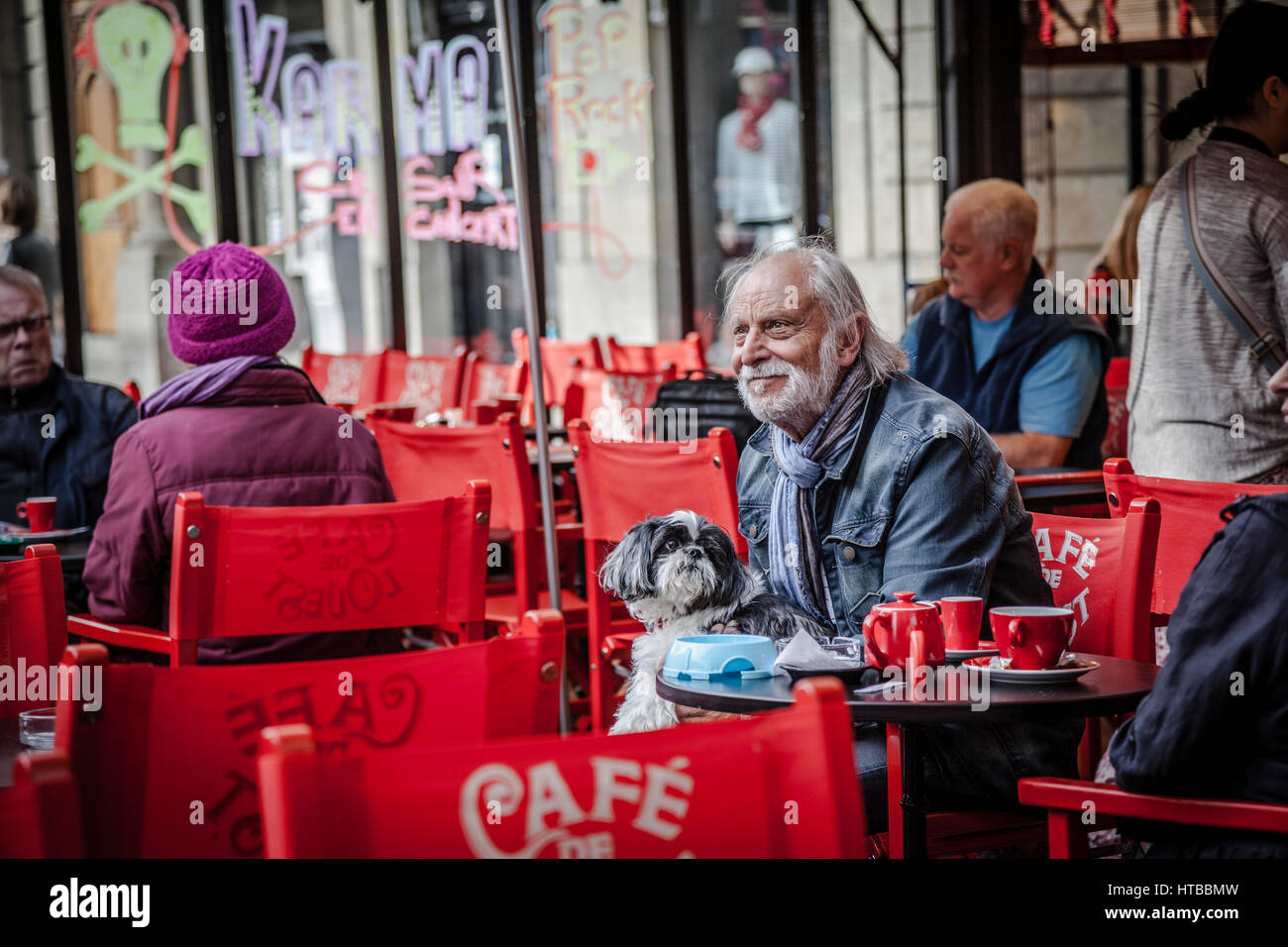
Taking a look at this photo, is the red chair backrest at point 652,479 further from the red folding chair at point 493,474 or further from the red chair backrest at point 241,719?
the red chair backrest at point 241,719

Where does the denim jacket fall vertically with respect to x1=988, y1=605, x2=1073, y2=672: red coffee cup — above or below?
above

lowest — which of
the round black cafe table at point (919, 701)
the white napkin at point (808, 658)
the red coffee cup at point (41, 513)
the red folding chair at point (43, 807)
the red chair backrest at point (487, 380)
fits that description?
the round black cafe table at point (919, 701)

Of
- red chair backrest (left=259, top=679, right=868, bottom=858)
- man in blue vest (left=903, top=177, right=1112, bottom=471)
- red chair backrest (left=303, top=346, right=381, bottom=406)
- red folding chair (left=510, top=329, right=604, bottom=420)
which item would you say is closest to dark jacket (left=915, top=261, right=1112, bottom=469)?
man in blue vest (left=903, top=177, right=1112, bottom=471)

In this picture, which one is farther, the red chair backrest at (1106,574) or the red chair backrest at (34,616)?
the red chair backrest at (1106,574)

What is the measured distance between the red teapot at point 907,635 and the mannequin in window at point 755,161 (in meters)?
8.85

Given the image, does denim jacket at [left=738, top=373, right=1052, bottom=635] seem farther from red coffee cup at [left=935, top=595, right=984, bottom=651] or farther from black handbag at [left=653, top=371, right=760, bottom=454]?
black handbag at [left=653, top=371, right=760, bottom=454]

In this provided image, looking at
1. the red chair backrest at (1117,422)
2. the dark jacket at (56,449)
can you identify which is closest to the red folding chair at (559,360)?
the red chair backrest at (1117,422)

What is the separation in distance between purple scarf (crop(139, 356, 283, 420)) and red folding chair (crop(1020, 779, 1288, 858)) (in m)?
1.87

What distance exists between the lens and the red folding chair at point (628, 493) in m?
3.56

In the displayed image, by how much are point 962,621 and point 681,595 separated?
53 cm

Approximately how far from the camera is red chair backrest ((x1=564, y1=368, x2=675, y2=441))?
20.1 ft

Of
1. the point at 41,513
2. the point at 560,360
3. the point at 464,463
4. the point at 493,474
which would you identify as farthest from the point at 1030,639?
the point at 560,360
